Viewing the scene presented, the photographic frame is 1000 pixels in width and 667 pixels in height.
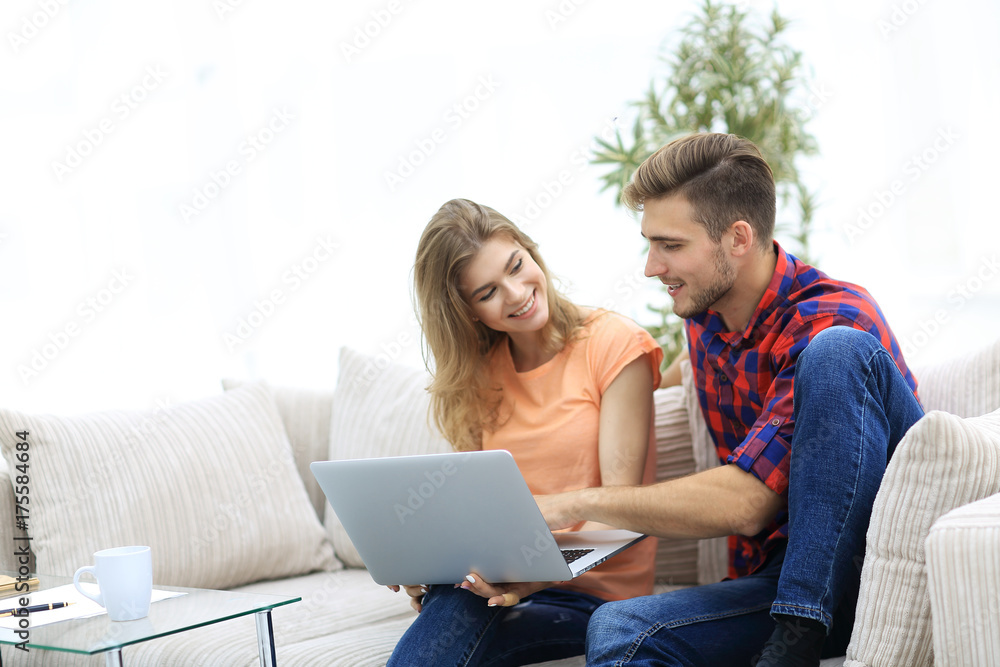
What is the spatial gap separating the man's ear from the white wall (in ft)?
3.49

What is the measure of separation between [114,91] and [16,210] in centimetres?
57

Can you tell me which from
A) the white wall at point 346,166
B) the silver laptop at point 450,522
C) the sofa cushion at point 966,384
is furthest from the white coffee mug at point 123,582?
the white wall at point 346,166

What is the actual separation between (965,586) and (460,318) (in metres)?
0.98

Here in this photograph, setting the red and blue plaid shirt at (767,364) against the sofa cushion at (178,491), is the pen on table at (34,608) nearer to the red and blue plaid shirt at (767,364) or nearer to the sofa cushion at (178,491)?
the sofa cushion at (178,491)

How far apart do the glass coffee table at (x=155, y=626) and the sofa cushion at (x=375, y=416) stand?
623 mm

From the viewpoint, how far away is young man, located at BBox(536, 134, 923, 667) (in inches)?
43.0

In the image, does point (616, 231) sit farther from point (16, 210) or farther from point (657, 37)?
point (16, 210)

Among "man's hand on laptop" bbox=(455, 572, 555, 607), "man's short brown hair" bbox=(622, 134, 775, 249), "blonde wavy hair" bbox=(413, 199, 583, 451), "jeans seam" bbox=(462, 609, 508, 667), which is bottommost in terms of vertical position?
"jeans seam" bbox=(462, 609, 508, 667)

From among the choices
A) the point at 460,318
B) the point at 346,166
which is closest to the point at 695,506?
the point at 460,318

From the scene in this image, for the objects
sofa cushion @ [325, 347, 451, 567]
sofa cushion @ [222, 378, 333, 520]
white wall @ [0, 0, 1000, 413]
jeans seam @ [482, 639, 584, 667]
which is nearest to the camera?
jeans seam @ [482, 639, 584, 667]

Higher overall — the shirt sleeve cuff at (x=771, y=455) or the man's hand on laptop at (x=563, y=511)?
the shirt sleeve cuff at (x=771, y=455)

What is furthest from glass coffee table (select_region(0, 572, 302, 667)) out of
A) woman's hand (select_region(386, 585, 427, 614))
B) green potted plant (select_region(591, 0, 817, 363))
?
green potted plant (select_region(591, 0, 817, 363))

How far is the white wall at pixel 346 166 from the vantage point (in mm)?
2615

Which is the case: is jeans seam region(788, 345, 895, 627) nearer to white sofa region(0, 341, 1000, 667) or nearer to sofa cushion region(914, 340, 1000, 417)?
white sofa region(0, 341, 1000, 667)
